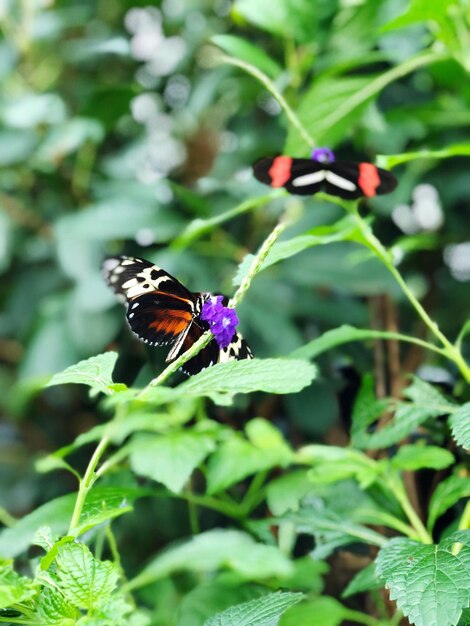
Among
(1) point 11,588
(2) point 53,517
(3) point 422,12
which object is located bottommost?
(2) point 53,517

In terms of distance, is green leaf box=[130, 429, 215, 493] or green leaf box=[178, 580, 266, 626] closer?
green leaf box=[130, 429, 215, 493]

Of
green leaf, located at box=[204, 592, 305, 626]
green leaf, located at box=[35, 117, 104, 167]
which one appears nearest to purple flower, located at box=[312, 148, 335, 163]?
green leaf, located at box=[204, 592, 305, 626]

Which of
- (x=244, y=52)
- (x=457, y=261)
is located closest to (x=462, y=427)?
(x=244, y=52)

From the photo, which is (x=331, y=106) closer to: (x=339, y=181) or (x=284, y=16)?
(x=284, y=16)

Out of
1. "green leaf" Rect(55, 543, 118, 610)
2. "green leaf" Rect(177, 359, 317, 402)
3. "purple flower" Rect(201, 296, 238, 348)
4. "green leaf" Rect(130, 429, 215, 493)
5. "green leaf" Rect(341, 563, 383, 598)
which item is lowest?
"green leaf" Rect(341, 563, 383, 598)

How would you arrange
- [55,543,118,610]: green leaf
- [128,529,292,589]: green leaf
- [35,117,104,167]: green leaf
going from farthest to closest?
[35,117,104,167]: green leaf < [55,543,118,610]: green leaf < [128,529,292,589]: green leaf

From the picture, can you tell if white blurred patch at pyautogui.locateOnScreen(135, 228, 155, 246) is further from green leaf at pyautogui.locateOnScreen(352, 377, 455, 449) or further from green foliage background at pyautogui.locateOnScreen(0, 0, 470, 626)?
green leaf at pyautogui.locateOnScreen(352, 377, 455, 449)

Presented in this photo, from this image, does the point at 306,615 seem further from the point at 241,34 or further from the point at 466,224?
the point at 241,34
